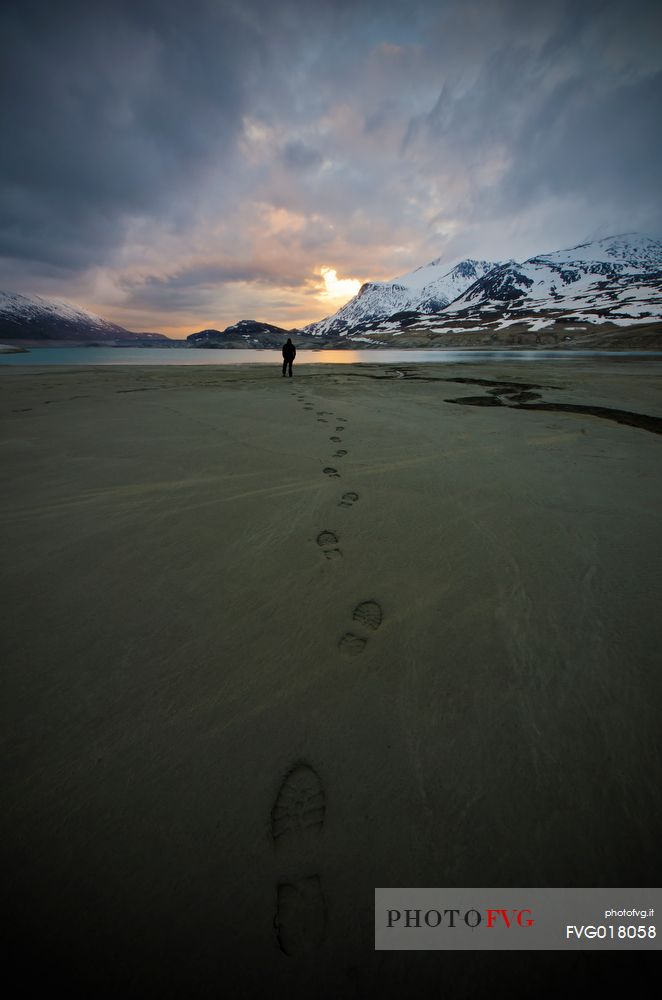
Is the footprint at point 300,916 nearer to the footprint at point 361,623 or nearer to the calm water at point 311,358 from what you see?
the footprint at point 361,623

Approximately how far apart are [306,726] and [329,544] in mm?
1392

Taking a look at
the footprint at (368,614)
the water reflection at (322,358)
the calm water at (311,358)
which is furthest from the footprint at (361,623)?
the calm water at (311,358)

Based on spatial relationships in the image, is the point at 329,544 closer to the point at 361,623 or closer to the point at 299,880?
the point at 361,623

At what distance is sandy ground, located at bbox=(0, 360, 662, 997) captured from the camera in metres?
1.08

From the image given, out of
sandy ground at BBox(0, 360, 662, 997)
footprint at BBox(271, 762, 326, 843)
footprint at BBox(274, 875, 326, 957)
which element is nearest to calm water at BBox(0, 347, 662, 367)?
sandy ground at BBox(0, 360, 662, 997)

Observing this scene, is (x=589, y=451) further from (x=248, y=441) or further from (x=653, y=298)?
(x=653, y=298)

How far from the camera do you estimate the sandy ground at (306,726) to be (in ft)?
3.56

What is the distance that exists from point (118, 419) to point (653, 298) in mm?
139989

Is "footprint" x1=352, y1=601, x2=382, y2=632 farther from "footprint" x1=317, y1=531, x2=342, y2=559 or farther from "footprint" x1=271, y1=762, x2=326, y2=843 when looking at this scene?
"footprint" x1=271, y1=762, x2=326, y2=843

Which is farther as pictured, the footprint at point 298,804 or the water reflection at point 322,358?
the water reflection at point 322,358

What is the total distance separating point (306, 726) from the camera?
1.53 m

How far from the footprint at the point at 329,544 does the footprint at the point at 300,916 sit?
1672mm

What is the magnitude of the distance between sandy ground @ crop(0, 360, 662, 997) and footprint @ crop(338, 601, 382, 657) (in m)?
0.02

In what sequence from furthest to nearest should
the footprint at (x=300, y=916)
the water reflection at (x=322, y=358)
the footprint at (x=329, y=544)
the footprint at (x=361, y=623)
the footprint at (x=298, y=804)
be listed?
the water reflection at (x=322, y=358) < the footprint at (x=329, y=544) < the footprint at (x=361, y=623) < the footprint at (x=298, y=804) < the footprint at (x=300, y=916)
